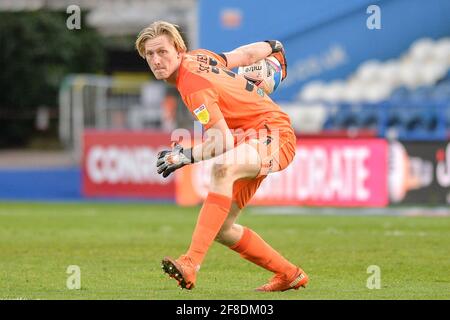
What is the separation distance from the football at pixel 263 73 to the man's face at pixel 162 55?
87 centimetres

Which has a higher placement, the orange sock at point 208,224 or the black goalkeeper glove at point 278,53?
the black goalkeeper glove at point 278,53

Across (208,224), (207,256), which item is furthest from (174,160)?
(207,256)

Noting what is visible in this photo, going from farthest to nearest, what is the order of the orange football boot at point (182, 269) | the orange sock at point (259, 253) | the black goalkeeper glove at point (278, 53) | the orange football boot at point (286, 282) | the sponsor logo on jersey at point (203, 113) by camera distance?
1. the black goalkeeper glove at point (278, 53)
2. the orange football boot at point (286, 282)
3. the orange sock at point (259, 253)
4. the sponsor logo on jersey at point (203, 113)
5. the orange football boot at point (182, 269)

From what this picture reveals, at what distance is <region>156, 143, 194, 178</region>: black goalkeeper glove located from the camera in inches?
361

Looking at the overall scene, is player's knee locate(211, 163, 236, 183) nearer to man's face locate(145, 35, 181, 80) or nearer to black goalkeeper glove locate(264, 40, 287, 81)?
man's face locate(145, 35, 181, 80)

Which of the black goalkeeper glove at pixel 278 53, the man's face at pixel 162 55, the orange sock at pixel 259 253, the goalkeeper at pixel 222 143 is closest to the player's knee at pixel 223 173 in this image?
the goalkeeper at pixel 222 143

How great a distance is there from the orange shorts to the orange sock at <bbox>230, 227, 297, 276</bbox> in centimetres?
26

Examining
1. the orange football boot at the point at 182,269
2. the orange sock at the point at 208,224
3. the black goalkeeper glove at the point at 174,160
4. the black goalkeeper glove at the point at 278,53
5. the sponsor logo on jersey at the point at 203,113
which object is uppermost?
the black goalkeeper glove at the point at 278,53

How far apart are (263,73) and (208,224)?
4.93 ft

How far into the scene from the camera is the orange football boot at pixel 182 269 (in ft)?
28.5

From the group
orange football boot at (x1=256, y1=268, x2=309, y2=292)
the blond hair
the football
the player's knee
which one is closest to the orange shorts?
the player's knee

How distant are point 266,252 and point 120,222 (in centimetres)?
886

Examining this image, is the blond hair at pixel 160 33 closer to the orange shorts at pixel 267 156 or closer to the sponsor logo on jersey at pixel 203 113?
the sponsor logo on jersey at pixel 203 113
